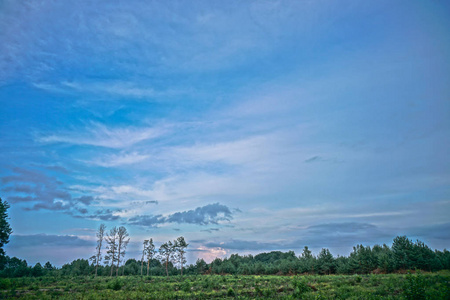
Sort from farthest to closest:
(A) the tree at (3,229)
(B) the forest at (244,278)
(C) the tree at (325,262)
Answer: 1. (C) the tree at (325,262)
2. (A) the tree at (3,229)
3. (B) the forest at (244,278)

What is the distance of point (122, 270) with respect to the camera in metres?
80.9

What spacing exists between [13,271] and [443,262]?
9020cm

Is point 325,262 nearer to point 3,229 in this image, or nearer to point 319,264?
point 319,264

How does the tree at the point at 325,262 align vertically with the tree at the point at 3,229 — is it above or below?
below

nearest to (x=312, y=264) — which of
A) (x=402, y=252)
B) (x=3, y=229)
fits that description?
(x=402, y=252)

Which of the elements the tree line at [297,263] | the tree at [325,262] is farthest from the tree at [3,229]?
the tree at [325,262]

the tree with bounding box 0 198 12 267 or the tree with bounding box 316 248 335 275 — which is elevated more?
the tree with bounding box 0 198 12 267

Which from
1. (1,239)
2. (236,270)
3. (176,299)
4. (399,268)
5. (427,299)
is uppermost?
(1,239)

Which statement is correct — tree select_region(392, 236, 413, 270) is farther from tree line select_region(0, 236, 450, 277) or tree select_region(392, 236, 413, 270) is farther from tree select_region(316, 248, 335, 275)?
tree select_region(316, 248, 335, 275)

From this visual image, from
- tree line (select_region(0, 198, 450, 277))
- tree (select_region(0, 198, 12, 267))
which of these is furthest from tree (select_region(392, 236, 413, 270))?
tree (select_region(0, 198, 12, 267))

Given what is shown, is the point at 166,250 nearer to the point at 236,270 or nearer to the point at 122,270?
the point at 122,270

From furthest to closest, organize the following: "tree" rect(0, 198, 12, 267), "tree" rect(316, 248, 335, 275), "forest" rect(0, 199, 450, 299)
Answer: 1. "tree" rect(316, 248, 335, 275)
2. "tree" rect(0, 198, 12, 267)
3. "forest" rect(0, 199, 450, 299)

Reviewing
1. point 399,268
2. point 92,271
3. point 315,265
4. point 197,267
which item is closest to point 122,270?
point 92,271

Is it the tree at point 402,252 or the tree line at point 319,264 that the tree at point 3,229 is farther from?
the tree at point 402,252
